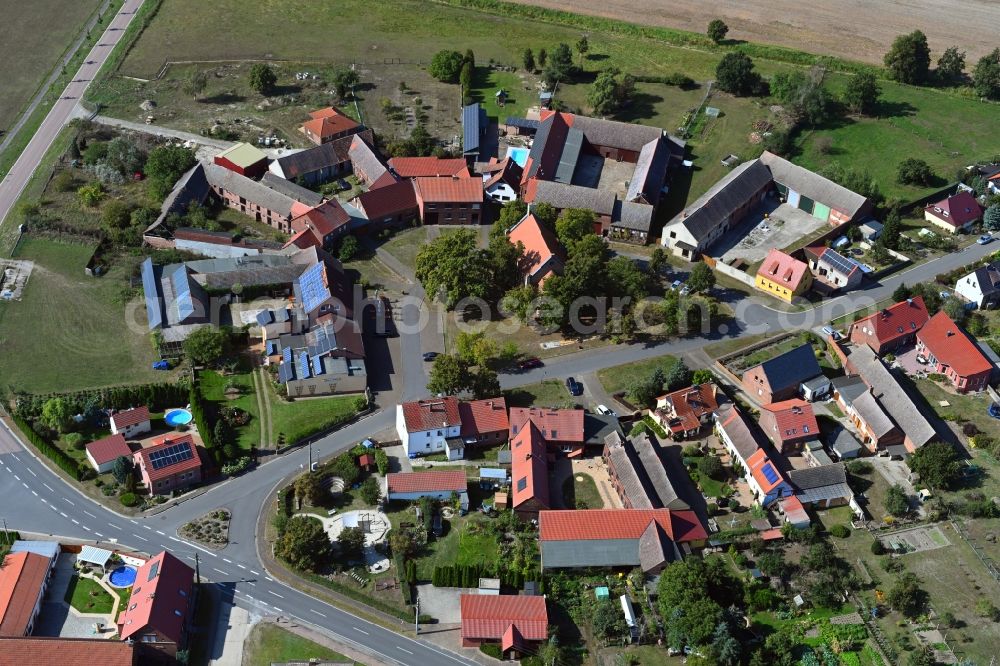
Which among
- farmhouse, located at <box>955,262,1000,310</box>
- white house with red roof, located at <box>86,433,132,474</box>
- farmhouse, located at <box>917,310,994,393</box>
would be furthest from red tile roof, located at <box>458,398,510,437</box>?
farmhouse, located at <box>955,262,1000,310</box>

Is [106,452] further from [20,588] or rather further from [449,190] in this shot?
[449,190]

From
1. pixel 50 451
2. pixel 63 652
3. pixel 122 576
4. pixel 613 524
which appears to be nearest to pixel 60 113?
pixel 50 451

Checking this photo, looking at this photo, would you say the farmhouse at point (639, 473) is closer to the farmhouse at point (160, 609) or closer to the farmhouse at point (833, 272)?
the farmhouse at point (833, 272)

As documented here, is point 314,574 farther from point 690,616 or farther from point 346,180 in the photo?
point 346,180

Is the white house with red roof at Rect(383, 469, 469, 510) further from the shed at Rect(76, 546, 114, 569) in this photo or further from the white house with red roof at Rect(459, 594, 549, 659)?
the shed at Rect(76, 546, 114, 569)

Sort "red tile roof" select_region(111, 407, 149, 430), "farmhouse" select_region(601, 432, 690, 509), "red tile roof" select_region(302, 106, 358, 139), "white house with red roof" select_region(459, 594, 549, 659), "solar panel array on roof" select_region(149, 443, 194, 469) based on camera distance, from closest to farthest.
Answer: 1. "white house with red roof" select_region(459, 594, 549, 659)
2. "farmhouse" select_region(601, 432, 690, 509)
3. "solar panel array on roof" select_region(149, 443, 194, 469)
4. "red tile roof" select_region(111, 407, 149, 430)
5. "red tile roof" select_region(302, 106, 358, 139)

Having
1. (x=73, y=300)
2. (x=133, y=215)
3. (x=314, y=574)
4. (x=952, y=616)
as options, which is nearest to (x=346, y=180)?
(x=133, y=215)
